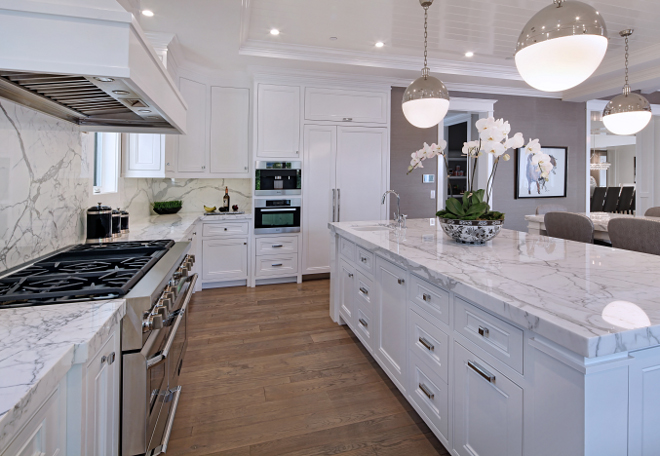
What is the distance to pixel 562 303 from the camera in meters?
1.04

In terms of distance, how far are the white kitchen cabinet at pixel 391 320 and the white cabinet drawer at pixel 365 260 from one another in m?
0.10

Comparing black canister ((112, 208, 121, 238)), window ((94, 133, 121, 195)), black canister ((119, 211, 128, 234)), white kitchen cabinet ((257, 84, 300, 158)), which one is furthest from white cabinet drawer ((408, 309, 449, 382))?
white kitchen cabinet ((257, 84, 300, 158))

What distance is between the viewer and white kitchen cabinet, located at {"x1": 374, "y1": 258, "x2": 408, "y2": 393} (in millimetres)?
1886

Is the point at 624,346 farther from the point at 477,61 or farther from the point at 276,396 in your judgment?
the point at 477,61

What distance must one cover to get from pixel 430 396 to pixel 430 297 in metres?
0.45

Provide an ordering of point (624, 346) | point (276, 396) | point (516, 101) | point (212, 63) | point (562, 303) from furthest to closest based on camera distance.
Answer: point (516, 101) < point (212, 63) < point (276, 396) < point (562, 303) < point (624, 346)

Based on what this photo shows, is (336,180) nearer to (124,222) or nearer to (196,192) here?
(196,192)

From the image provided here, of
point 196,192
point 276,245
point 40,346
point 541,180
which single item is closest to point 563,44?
point 40,346

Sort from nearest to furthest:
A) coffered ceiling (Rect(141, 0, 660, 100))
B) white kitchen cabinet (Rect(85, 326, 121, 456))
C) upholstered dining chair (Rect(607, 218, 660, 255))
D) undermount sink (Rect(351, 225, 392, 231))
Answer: white kitchen cabinet (Rect(85, 326, 121, 456)) < upholstered dining chair (Rect(607, 218, 660, 255)) < undermount sink (Rect(351, 225, 392, 231)) < coffered ceiling (Rect(141, 0, 660, 100))

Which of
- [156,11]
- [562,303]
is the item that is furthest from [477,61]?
[562,303]

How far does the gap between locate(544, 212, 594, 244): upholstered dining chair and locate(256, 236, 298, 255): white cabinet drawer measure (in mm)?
2763

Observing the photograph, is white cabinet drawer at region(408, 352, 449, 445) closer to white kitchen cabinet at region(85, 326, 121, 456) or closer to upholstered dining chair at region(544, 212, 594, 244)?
white kitchen cabinet at region(85, 326, 121, 456)

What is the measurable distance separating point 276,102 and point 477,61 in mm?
2571

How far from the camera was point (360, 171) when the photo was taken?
4727 millimetres
